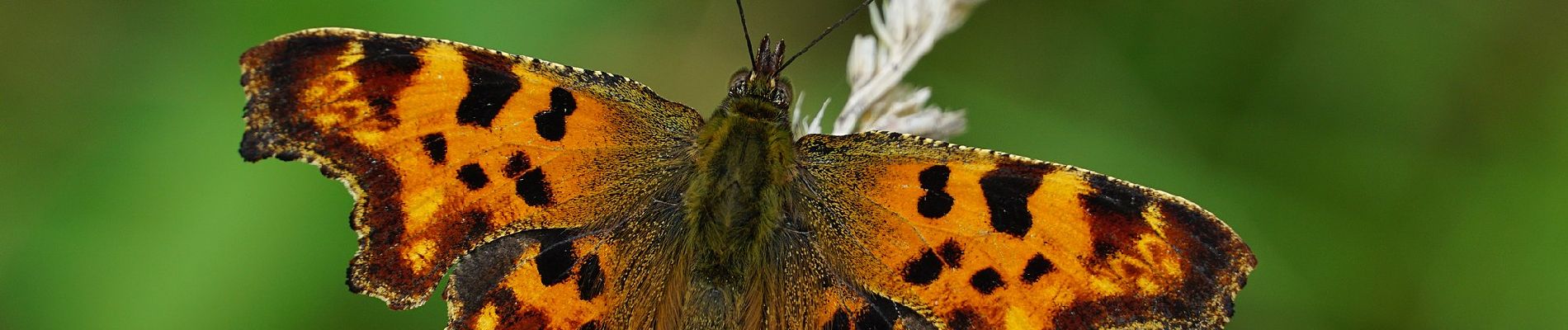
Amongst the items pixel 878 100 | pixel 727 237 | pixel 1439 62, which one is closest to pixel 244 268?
pixel 727 237

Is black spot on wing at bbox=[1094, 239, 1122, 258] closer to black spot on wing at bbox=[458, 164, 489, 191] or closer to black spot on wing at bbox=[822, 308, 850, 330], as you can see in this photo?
black spot on wing at bbox=[822, 308, 850, 330]

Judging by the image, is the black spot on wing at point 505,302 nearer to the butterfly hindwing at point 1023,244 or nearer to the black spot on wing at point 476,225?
the black spot on wing at point 476,225

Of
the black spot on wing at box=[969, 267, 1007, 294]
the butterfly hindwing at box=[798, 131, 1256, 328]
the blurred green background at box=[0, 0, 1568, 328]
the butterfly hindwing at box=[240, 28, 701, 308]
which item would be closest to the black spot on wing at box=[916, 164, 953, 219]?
the butterfly hindwing at box=[798, 131, 1256, 328]

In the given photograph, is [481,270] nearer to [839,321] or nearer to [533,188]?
[533,188]

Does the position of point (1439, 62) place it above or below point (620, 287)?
above

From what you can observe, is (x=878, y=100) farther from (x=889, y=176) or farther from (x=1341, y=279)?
(x=1341, y=279)

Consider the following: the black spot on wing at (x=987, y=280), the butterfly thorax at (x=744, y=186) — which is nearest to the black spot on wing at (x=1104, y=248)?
the black spot on wing at (x=987, y=280)

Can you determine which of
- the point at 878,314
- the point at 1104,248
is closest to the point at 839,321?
the point at 878,314
